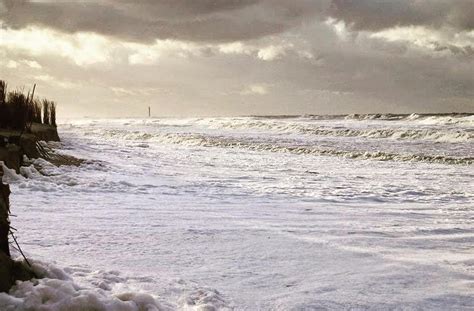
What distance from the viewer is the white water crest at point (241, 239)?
2785mm

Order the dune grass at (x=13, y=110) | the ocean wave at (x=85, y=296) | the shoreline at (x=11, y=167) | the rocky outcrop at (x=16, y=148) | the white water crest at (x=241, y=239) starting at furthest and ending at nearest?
1. the dune grass at (x=13, y=110)
2. the rocky outcrop at (x=16, y=148)
3. the white water crest at (x=241, y=239)
4. the shoreline at (x=11, y=167)
5. the ocean wave at (x=85, y=296)

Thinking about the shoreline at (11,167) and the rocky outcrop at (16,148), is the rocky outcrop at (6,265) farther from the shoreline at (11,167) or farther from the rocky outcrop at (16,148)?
the rocky outcrop at (16,148)

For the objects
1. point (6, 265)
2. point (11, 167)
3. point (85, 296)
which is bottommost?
point (85, 296)

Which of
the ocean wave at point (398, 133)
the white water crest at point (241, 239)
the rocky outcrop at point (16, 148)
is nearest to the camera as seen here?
the white water crest at point (241, 239)

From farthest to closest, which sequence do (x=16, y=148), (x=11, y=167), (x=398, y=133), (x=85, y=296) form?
1. (x=398, y=133)
2. (x=16, y=148)
3. (x=11, y=167)
4. (x=85, y=296)

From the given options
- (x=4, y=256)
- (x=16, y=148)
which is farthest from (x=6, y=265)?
(x=16, y=148)

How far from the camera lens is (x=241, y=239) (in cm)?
414

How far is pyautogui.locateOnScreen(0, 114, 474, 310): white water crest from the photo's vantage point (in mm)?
2785

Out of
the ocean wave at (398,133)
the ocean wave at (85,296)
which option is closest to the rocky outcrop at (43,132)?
the ocean wave at (85,296)

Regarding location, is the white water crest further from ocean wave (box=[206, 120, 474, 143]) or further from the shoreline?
ocean wave (box=[206, 120, 474, 143])

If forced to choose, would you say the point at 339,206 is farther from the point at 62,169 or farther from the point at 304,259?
the point at 62,169

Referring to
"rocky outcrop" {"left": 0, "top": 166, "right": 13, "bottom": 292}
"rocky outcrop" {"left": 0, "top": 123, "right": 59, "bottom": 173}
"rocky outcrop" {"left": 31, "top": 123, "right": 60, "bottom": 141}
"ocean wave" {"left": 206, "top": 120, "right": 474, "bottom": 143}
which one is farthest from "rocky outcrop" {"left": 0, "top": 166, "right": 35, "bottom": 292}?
"ocean wave" {"left": 206, "top": 120, "right": 474, "bottom": 143}

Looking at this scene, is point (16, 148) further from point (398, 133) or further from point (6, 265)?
point (398, 133)

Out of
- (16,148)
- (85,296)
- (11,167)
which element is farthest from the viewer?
(16,148)
